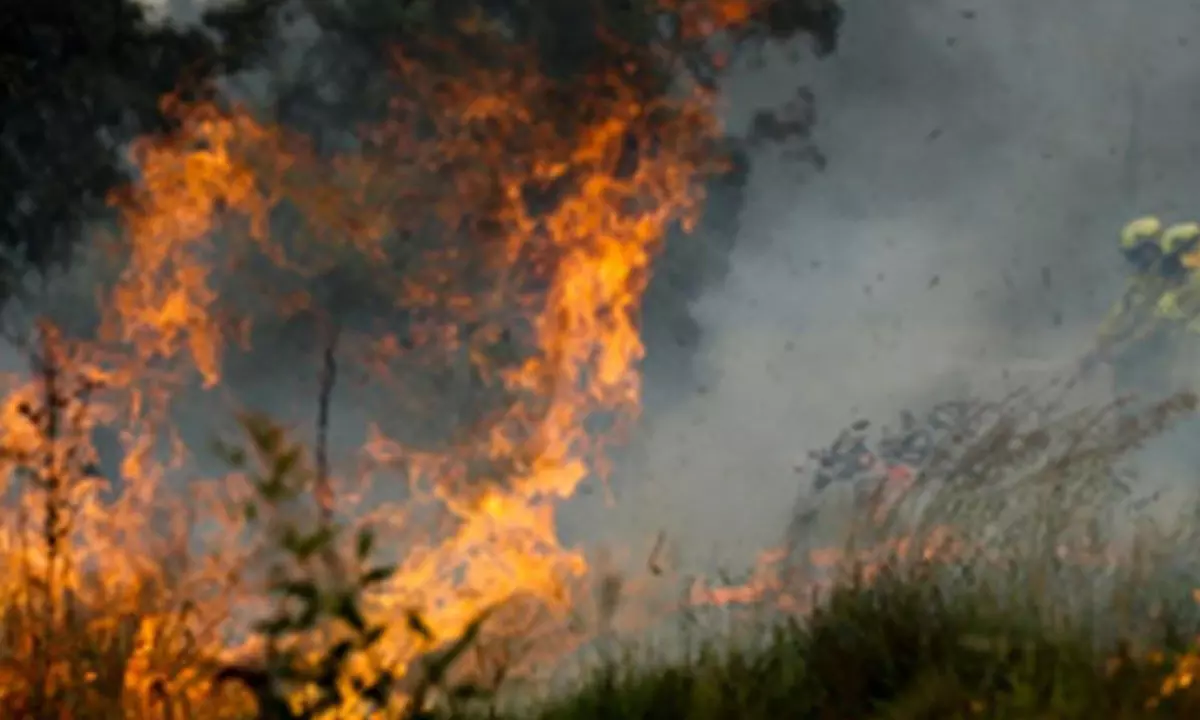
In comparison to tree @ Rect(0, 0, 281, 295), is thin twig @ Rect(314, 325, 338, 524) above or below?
below

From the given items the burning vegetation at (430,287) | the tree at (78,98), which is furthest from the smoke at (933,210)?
the tree at (78,98)

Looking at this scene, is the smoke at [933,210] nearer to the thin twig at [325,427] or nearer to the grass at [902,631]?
the thin twig at [325,427]

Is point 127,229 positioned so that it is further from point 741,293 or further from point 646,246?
point 741,293

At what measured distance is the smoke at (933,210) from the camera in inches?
104

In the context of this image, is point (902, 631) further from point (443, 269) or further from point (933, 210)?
point (443, 269)

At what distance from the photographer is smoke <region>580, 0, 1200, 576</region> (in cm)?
263

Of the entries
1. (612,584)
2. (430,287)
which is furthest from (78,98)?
(612,584)

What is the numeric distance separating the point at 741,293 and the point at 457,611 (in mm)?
1016

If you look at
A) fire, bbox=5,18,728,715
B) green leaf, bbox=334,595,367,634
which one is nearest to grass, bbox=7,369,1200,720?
green leaf, bbox=334,595,367,634

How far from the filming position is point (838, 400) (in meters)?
2.69

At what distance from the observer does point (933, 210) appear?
2709 mm

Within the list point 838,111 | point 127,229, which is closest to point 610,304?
point 838,111

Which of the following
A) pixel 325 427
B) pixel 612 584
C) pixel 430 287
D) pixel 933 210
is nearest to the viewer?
pixel 612 584

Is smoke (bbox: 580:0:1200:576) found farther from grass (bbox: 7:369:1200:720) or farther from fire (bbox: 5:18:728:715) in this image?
grass (bbox: 7:369:1200:720)
